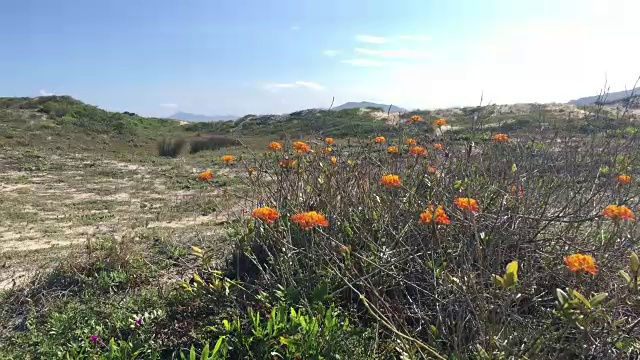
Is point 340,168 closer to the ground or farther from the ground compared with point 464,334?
farther from the ground

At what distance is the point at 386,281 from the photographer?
7.80 feet

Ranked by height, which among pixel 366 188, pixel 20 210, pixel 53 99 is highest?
pixel 53 99

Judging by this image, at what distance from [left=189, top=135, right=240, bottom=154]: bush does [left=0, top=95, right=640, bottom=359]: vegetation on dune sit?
56.5 ft

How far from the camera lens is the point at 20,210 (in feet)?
A: 25.4

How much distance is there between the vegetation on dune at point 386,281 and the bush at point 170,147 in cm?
1649

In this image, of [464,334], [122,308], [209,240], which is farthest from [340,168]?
[209,240]

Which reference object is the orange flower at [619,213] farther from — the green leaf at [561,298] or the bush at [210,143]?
the bush at [210,143]

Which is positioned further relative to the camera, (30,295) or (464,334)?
(30,295)

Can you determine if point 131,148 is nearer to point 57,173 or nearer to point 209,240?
point 57,173

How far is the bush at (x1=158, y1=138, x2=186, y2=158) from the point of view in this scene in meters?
19.4

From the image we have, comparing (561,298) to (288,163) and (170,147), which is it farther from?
(170,147)

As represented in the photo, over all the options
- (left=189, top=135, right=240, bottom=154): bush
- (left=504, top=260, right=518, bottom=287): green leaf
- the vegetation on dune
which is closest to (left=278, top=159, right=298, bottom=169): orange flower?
the vegetation on dune

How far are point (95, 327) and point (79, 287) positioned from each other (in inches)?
37.6

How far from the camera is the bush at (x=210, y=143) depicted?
20484 millimetres
